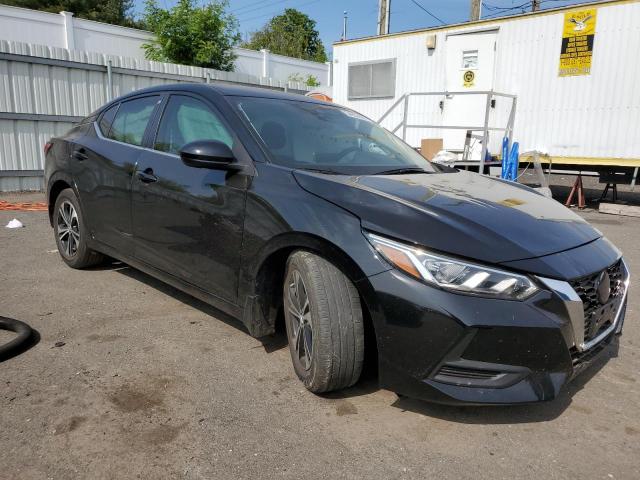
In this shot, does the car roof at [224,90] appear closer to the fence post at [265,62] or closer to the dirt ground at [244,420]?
the dirt ground at [244,420]

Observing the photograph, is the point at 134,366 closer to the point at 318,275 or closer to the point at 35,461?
the point at 35,461

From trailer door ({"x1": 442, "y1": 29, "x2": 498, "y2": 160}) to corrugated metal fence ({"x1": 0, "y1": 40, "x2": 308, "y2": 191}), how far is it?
683 centimetres

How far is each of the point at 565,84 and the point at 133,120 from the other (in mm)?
8513

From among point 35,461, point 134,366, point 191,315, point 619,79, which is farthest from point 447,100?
point 35,461

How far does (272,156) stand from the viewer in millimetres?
2904

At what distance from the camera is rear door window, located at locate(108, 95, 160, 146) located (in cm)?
Result: 378

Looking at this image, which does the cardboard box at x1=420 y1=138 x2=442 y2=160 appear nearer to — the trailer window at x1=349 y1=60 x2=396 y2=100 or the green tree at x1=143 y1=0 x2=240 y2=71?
the trailer window at x1=349 y1=60 x2=396 y2=100

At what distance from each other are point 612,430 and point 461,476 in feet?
2.92

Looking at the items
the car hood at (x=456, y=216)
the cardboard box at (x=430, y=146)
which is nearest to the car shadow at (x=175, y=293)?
the car hood at (x=456, y=216)

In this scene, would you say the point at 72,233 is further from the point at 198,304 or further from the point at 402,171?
the point at 402,171

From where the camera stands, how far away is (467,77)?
10.8m

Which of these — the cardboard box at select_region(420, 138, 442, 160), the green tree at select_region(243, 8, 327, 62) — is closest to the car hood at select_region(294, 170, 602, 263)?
the cardboard box at select_region(420, 138, 442, 160)

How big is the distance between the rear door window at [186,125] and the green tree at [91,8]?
35157mm

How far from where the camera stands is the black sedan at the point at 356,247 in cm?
214
